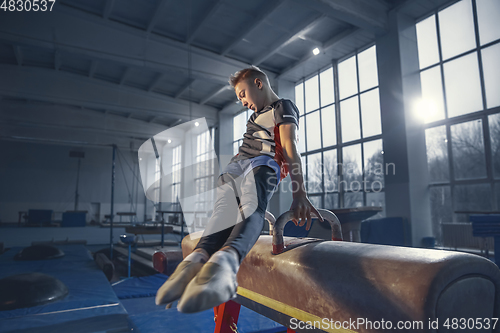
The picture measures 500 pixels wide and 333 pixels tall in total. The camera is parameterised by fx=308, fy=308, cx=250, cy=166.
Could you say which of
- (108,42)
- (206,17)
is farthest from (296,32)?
Answer: (108,42)

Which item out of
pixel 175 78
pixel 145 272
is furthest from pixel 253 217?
pixel 175 78

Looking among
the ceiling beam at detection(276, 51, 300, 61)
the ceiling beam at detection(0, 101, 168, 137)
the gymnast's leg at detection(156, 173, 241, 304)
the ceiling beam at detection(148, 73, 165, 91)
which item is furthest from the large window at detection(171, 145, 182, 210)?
the gymnast's leg at detection(156, 173, 241, 304)

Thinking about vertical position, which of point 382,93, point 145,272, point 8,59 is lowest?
point 145,272

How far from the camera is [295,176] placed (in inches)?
45.4

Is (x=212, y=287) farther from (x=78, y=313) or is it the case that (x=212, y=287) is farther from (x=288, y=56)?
(x=288, y=56)

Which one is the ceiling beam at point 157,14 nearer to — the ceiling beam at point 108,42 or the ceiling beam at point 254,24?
the ceiling beam at point 108,42

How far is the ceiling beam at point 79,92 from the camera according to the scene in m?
9.44

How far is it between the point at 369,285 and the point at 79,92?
11.3m

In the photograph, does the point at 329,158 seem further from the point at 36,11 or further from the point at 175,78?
the point at 36,11

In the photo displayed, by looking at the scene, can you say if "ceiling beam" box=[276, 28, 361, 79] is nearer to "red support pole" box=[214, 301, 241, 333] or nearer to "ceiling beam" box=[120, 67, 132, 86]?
"ceiling beam" box=[120, 67, 132, 86]

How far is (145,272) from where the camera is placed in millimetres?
6141

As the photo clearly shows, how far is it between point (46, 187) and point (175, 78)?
11.9 meters

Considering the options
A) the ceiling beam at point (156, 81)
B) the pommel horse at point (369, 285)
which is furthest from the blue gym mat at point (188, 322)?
the ceiling beam at point (156, 81)

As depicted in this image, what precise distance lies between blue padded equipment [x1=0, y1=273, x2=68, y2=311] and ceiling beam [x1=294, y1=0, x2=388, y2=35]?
5.94m
